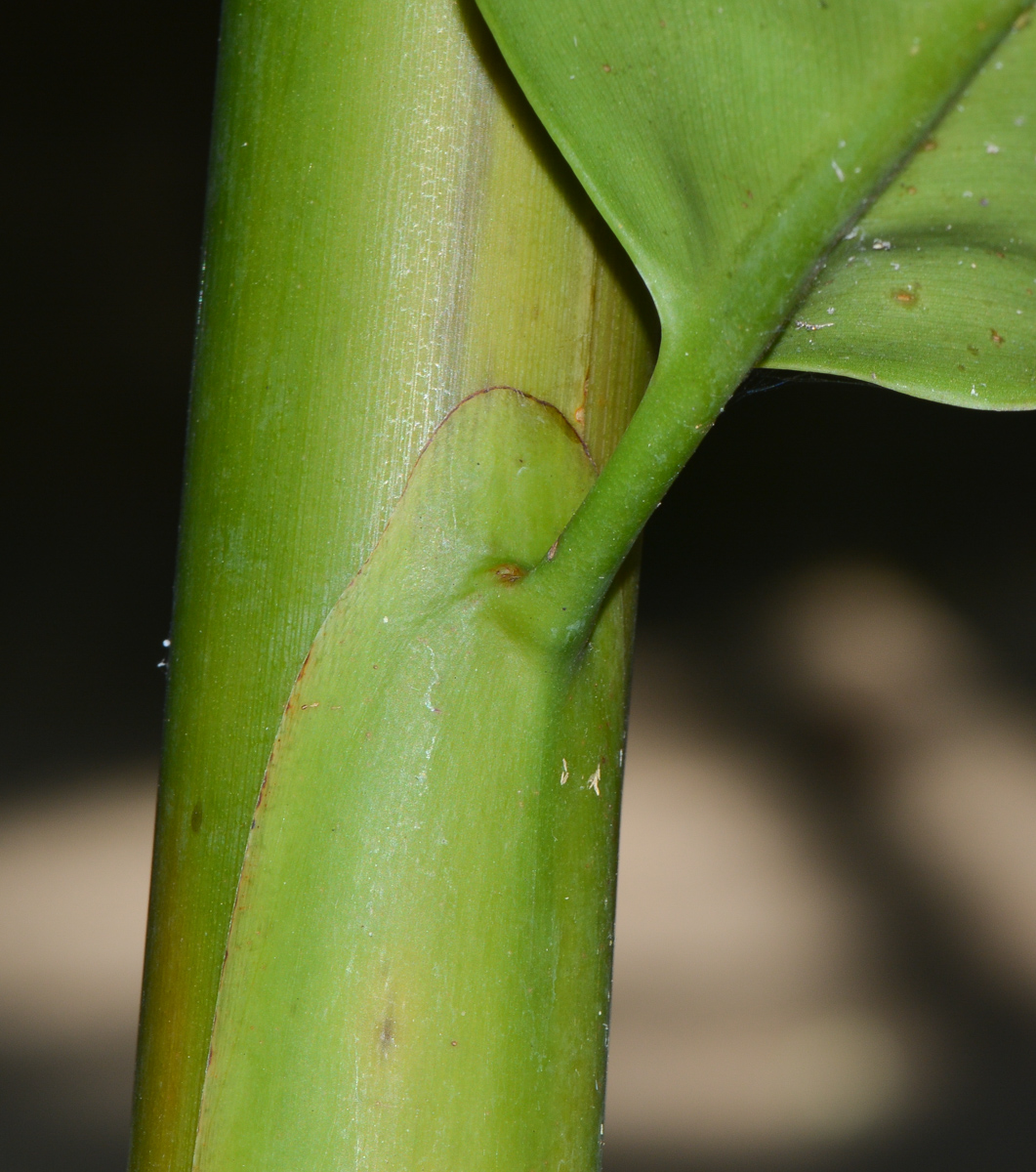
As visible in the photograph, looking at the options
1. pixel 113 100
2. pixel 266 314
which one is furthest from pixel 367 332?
pixel 113 100

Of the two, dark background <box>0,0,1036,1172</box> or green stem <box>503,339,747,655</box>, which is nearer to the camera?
green stem <box>503,339,747,655</box>

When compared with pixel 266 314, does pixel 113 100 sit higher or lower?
higher

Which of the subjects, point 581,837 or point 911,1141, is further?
point 911,1141

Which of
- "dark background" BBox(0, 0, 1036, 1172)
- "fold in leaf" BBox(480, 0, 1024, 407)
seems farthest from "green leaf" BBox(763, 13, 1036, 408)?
"dark background" BBox(0, 0, 1036, 1172)

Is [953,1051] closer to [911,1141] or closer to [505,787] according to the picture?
[911,1141]

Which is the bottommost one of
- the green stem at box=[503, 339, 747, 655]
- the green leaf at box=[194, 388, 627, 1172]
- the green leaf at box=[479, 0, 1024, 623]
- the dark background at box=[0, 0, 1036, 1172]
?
the green leaf at box=[194, 388, 627, 1172]

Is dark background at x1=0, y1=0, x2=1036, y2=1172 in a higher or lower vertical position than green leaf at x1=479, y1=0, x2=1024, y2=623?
higher

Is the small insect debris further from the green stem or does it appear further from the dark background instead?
the dark background

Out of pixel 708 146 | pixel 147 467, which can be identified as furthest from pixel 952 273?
pixel 147 467

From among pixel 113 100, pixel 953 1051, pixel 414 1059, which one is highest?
pixel 113 100
